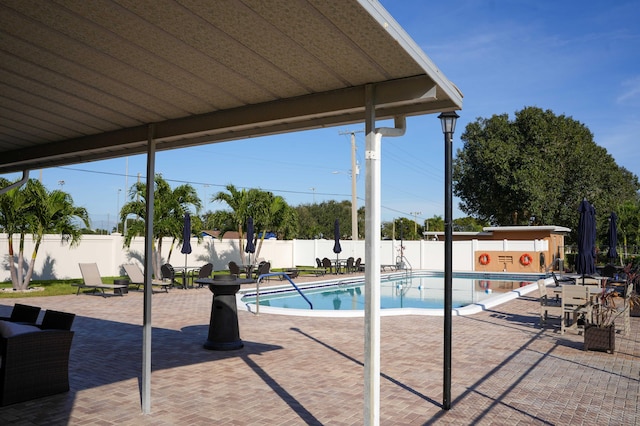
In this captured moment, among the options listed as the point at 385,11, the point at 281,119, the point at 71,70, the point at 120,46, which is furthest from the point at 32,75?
the point at 385,11

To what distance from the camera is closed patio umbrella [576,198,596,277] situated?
1105 cm

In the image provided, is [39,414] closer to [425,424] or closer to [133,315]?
[425,424]

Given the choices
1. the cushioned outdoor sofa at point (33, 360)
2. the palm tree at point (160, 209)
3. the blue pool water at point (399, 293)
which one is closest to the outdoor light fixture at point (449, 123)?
the cushioned outdoor sofa at point (33, 360)

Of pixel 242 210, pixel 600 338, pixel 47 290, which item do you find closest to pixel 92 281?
pixel 47 290

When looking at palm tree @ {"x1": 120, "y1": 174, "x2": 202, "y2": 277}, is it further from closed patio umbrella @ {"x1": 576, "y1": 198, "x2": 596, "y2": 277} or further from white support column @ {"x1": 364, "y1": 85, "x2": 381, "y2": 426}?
white support column @ {"x1": 364, "y1": 85, "x2": 381, "y2": 426}

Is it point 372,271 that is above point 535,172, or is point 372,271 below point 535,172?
below

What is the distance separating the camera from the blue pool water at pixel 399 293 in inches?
658

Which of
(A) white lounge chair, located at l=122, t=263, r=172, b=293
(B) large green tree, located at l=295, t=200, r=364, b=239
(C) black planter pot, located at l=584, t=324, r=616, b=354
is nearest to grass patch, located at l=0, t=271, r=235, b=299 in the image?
(A) white lounge chair, located at l=122, t=263, r=172, b=293

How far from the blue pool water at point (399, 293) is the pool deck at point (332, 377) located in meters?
5.84

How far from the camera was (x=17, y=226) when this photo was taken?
16281mm

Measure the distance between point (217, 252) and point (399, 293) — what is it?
11.7m

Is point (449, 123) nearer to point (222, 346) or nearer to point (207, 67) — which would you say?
point (207, 67)

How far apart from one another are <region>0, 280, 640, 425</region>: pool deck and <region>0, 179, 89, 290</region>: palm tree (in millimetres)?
6610

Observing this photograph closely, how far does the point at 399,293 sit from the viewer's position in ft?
65.8
